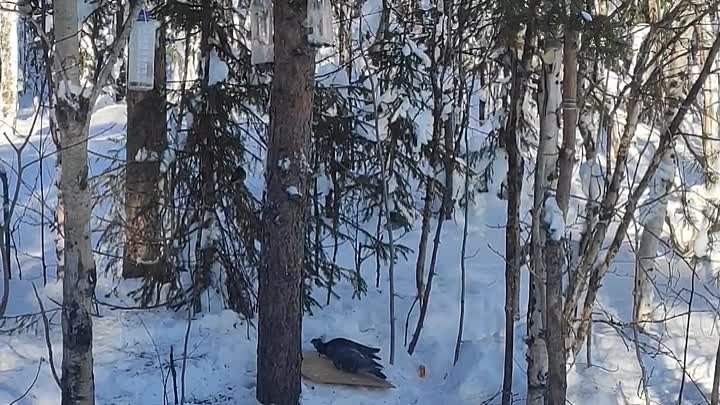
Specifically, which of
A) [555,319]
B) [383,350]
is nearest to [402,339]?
[383,350]

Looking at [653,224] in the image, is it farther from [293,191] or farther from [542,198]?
[293,191]

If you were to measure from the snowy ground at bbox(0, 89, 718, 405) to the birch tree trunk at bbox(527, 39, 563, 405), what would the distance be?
32.8 inches

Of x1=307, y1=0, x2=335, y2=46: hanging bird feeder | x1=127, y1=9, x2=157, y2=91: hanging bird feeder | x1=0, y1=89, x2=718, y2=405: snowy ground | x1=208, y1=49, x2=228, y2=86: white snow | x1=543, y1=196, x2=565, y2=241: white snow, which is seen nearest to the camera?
x1=127, y1=9, x2=157, y2=91: hanging bird feeder

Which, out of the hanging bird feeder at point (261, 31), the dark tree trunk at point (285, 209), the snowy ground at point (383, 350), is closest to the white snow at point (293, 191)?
the dark tree trunk at point (285, 209)

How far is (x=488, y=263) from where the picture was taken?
27.5ft

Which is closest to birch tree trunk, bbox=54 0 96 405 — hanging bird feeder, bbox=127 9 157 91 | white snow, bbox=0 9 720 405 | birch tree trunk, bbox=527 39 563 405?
hanging bird feeder, bbox=127 9 157 91

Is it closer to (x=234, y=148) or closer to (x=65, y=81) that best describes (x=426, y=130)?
(x=234, y=148)

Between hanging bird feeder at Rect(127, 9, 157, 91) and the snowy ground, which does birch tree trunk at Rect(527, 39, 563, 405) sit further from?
hanging bird feeder at Rect(127, 9, 157, 91)

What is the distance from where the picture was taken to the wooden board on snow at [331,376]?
5.47 meters

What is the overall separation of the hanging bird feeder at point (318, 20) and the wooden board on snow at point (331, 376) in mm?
2230

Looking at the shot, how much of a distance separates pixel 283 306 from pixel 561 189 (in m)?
1.79

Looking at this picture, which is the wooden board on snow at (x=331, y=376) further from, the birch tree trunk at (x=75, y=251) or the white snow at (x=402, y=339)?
the birch tree trunk at (x=75, y=251)

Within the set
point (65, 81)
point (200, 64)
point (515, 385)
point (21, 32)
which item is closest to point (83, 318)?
point (65, 81)

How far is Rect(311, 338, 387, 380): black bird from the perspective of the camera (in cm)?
555
